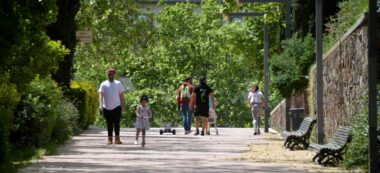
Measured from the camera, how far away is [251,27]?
162 feet

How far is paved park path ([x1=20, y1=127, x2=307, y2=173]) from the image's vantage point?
16312 millimetres

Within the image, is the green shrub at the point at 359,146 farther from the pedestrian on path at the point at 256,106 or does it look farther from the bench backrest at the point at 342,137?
the pedestrian on path at the point at 256,106

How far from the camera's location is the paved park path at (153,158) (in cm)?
1631

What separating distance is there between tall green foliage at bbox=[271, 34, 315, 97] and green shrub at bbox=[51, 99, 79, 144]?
5.80 metres

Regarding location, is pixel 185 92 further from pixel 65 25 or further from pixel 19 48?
pixel 19 48

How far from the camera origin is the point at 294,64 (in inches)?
1132

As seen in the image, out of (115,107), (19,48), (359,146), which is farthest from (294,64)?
(19,48)

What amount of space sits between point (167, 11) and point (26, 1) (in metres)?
51.5

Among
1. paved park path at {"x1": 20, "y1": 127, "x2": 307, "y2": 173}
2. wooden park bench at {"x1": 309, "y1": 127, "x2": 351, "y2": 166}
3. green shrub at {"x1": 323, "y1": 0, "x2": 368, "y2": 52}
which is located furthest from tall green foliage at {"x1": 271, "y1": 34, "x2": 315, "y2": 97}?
wooden park bench at {"x1": 309, "y1": 127, "x2": 351, "y2": 166}

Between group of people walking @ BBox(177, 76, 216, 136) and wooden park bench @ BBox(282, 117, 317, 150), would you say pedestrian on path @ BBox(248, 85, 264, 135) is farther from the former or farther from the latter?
wooden park bench @ BBox(282, 117, 317, 150)

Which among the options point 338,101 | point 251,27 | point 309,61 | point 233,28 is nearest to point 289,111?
point 309,61

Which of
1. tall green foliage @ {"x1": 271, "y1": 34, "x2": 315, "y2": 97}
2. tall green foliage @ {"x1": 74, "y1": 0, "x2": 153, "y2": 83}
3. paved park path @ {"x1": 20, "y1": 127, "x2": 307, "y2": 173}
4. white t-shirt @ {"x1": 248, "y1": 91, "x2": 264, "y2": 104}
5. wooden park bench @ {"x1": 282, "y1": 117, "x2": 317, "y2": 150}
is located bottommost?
paved park path @ {"x1": 20, "y1": 127, "x2": 307, "y2": 173}

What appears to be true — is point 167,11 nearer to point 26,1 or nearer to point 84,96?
point 84,96

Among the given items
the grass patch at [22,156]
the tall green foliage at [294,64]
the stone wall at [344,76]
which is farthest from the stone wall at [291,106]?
the grass patch at [22,156]
